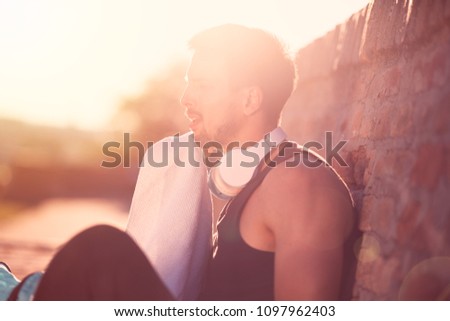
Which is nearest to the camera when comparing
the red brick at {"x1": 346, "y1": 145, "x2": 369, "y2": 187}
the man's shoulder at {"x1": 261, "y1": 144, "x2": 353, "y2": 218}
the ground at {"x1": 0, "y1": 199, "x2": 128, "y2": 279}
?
the man's shoulder at {"x1": 261, "y1": 144, "x2": 353, "y2": 218}

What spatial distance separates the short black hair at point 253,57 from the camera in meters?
2.82

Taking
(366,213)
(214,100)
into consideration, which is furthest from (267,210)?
(214,100)

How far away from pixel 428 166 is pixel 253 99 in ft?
3.27

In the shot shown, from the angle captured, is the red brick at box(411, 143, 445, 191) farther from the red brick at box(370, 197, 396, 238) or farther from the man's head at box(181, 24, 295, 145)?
the man's head at box(181, 24, 295, 145)

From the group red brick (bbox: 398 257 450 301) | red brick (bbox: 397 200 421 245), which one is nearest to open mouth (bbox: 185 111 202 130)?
red brick (bbox: 397 200 421 245)

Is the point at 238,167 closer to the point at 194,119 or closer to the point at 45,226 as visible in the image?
the point at 194,119

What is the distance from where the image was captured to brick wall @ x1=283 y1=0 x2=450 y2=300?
1923 mm

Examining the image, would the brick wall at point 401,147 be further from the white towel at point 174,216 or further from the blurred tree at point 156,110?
the blurred tree at point 156,110

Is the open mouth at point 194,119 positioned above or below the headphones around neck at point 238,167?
above

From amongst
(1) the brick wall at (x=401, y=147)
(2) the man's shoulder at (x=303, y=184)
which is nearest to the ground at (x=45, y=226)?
(1) the brick wall at (x=401, y=147)

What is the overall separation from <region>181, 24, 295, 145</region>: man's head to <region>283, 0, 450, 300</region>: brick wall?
38cm
